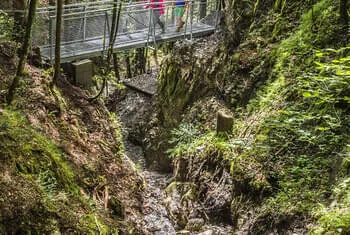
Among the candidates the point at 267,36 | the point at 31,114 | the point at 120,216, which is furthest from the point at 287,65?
the point at 31,114

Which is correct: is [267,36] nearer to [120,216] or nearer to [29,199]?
[120,216]

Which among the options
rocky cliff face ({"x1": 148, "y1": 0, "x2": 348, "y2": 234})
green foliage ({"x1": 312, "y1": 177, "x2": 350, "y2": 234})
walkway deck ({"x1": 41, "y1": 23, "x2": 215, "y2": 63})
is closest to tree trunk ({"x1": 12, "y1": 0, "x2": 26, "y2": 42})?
walkway deck ({"x1": 41, "y1": 23, "x2": 215, "y2": 63})

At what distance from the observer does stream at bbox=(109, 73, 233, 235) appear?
22.7 feet

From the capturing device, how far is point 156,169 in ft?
38.2

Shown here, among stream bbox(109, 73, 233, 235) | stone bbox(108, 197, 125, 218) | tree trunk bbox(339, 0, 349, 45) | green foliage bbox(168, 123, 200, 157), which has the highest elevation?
tree trunk bbox(339, 0, 349, 45)

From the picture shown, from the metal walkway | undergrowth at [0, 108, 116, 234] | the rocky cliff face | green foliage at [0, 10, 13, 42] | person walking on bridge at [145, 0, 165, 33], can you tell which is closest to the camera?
undergrowth at [0, 108, 116, 234]

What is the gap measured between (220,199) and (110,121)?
9.59 ft

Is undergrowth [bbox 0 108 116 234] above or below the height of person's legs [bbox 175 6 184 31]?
below

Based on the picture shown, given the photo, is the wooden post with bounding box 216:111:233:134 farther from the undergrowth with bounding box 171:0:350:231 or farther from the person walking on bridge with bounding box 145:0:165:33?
the person walking on bridge with bounding box 145:0:165:33

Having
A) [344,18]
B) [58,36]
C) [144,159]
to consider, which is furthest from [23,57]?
[144,159]

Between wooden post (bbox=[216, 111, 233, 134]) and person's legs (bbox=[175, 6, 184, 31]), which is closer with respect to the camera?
wooden post (bbox=[216, 111, 233, 134])

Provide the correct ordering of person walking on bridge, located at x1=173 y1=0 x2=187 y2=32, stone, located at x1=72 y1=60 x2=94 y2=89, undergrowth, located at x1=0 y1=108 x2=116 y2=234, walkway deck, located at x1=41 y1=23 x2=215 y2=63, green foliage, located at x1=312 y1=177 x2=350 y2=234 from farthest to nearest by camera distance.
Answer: person walking on bridge, located at x1=173 y1=0 x2=187 y2=32
walkway deck, located at x1=41 y1=23 x2=215 y2=63
stone, located at x1=72 y1=60 x2=94 y2=89
green foliage, located at x1=312 y1=177 x2=350 y2=234
undergrowth, located at x1=0 y1=108 x2=116 y2=234

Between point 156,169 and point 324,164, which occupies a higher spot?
point 324,164

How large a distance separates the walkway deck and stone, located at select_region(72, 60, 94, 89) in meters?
0.55
